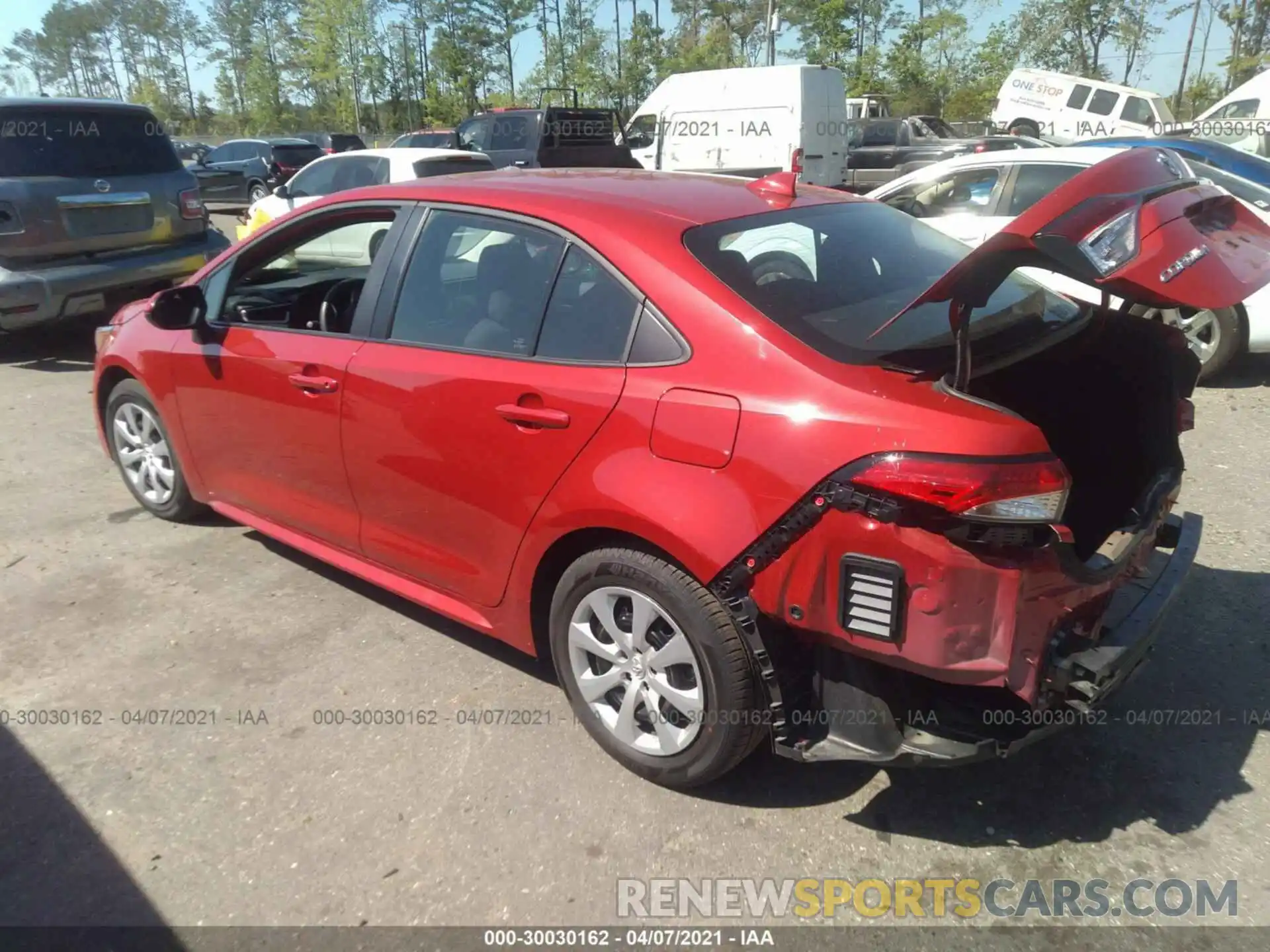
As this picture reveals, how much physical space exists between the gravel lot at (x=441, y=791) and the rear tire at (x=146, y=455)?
73 cm

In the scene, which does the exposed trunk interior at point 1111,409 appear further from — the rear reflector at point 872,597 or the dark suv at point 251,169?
the dark suv at point 251,169

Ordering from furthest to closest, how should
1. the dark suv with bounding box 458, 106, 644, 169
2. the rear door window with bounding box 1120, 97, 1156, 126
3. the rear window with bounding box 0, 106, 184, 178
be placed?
the rear door window with bounding box 1120, 97, 1156, 126 < the dark suv with bounding box 458, 106, 644, 169 < the rear window with bounding box 0, 106, 184, 178

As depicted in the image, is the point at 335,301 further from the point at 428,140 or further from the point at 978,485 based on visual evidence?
the point at 428,140

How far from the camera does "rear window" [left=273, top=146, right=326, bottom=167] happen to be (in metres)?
21.8

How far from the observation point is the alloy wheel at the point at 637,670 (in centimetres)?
272

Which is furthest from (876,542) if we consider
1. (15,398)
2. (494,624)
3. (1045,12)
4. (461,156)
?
(1045,12)

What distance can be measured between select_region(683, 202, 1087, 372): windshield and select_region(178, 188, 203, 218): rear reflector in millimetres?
7036

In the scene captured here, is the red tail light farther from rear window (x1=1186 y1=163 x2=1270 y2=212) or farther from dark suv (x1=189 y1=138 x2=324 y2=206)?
dark suv (x1=189 y1=138 x2=324 y2=206)

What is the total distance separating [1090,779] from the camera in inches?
113

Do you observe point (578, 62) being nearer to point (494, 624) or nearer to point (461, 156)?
point (461, 156)

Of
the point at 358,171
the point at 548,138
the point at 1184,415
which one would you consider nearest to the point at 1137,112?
the point at 548,138

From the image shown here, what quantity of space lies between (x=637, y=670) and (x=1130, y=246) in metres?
1.67

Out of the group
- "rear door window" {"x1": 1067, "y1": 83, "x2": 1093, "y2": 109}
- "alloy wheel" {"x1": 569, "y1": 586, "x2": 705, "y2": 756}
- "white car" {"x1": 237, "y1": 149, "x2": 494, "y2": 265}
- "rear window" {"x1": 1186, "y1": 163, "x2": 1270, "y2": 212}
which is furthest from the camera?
"rear door window" {"x1": 1067, "y1": 83, "x2": 1093, "y2": 109}

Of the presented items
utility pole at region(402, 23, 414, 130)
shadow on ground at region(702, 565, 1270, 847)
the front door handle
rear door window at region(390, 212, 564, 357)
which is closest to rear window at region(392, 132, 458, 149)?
the front door handle
